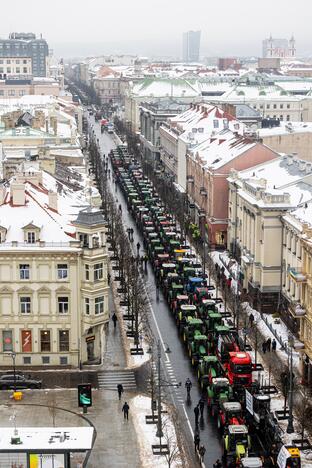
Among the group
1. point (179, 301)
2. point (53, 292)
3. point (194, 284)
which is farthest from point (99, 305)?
point (194, 284)

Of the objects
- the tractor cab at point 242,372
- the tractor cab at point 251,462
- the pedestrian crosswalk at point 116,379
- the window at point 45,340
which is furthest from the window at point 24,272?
the tractor cab at point 251,462

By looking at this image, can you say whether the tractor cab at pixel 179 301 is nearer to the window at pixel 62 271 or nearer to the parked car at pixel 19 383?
the window at pixel 62 271

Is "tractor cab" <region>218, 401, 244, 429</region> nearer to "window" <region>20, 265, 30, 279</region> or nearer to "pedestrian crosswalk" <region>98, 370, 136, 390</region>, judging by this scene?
"pedestrian crosswalk" <region>98, 370, 136, 390</region>

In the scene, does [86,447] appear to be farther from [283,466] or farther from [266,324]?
[266,324]

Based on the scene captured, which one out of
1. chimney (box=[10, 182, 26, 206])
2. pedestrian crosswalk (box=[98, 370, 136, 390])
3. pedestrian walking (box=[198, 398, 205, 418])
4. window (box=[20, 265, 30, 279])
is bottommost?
pedestrian crosswalk (box=[98, 370, 136, 390])

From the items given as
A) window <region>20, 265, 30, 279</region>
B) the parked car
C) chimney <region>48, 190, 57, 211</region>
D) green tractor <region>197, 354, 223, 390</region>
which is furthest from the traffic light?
chimney <region>48, 190, 57, 211</region>

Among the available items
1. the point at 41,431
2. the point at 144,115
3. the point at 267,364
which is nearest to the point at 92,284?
the point at 267,364

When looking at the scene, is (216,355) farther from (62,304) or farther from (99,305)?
(62,304)
